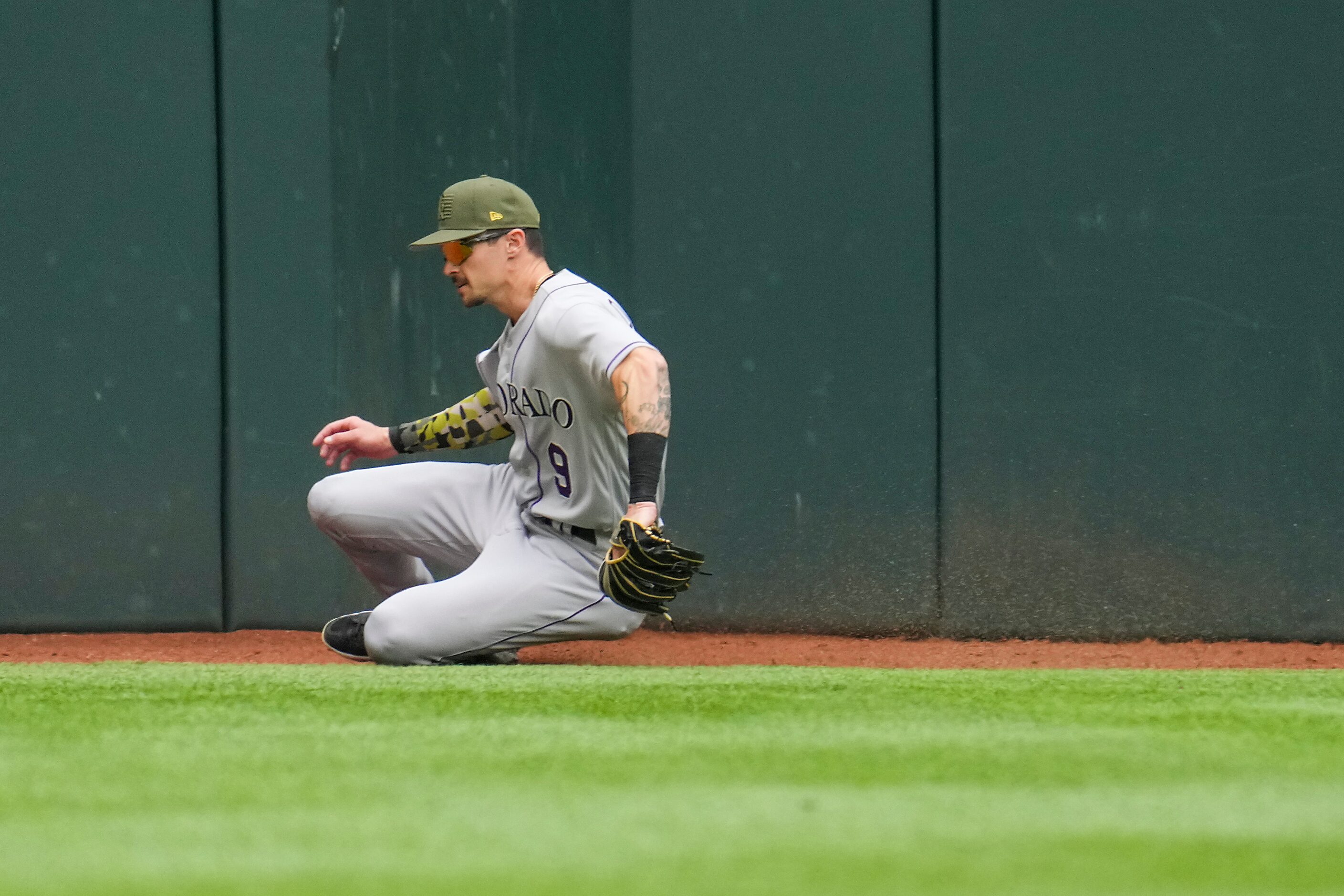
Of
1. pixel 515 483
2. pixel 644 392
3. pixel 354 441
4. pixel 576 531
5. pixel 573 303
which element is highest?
pixel 573 303

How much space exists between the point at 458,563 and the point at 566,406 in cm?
68

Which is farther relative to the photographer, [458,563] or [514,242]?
[458,563]

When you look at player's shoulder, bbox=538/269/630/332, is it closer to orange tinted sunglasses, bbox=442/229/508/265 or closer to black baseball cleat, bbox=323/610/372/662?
orange tinted sunglasses, bbox=442/229/508/265

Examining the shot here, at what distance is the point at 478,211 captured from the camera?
3.82m

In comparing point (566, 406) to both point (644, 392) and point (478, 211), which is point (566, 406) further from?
point (478, 211)

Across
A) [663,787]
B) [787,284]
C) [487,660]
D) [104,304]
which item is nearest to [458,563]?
[487,660]

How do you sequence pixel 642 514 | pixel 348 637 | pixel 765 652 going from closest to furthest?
pixel 642 514 → pixel 348 637 → pixel 765 652

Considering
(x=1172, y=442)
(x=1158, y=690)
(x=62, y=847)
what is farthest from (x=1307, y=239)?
(x=62, y=847)

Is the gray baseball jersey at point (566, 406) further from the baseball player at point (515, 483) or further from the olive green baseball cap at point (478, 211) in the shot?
the olive green baseball cap at point (478, 211)

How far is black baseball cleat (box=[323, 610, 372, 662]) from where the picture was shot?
12.9ft

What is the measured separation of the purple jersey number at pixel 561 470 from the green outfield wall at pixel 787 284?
2.71 feet

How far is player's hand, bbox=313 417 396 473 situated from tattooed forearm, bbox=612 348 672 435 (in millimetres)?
943

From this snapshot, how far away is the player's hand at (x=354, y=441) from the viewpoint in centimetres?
404

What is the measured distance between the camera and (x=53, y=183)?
14.8 feet
